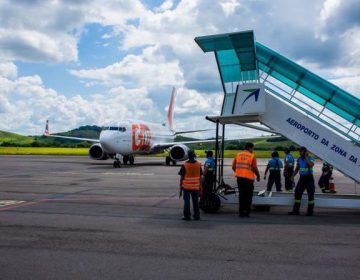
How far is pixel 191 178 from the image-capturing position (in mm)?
10000

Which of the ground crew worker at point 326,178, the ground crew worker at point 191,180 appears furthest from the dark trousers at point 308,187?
the ground crew worker at point 326,178

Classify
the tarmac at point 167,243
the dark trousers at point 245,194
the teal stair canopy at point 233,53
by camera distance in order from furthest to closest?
the teal stair canopy at point 233,53 → the dark trousers at point 245,194 → the tarmac at point 167,243

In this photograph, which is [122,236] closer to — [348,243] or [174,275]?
[174,275]

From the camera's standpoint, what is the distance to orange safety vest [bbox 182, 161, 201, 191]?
9.99 m

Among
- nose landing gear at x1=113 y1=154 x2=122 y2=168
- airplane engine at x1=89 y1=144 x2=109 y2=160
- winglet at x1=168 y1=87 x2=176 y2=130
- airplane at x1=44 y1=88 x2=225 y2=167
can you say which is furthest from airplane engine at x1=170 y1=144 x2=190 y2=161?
winglet at x1=168 y1=87 x2=176 y2=130

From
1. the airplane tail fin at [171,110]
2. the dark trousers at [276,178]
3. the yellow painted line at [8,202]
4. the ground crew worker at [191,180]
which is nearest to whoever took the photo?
the ground crew worker at [191,180]

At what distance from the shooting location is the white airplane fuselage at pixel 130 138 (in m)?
31.5

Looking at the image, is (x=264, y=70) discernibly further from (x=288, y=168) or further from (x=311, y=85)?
(x=288, y=168)

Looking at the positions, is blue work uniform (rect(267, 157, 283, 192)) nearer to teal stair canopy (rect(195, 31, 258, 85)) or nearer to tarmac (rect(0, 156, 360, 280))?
tarmac (rect(0, 156, 360, 280))

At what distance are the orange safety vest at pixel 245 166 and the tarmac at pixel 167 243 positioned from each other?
3.45 ft

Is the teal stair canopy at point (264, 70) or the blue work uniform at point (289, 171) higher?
the teal stair canopy at point (264, 70)

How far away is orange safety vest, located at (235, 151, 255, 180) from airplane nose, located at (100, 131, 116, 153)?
2173cm

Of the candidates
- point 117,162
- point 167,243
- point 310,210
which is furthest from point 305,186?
point 117,162

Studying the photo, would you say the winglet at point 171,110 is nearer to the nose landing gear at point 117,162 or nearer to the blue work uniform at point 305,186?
the nose landing gear at point 117,162
